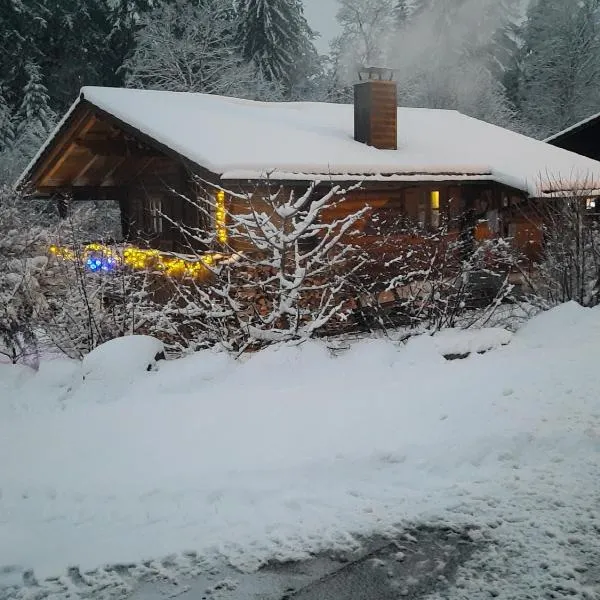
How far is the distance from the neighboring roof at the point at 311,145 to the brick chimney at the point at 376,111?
1.16 ft

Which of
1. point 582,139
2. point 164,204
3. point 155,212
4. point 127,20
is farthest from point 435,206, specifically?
point 127,20

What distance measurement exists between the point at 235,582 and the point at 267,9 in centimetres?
3376

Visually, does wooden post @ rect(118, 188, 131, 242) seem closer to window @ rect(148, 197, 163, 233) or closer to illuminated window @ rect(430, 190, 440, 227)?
window @ rect(148, 197, 163, 233)

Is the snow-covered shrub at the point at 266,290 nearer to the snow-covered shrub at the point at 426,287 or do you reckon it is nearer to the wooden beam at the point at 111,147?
the snow-covered shrub at the point at 426,287

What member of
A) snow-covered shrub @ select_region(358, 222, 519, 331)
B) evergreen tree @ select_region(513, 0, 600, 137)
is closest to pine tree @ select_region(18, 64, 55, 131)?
snow-covered shrub @ select_region(358, 222, 519, 331)

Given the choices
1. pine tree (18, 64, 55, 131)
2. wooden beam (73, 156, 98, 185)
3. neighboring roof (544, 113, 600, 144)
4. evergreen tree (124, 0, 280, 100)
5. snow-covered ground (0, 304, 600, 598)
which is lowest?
snow-covered ground (0, 304, 600, 598)

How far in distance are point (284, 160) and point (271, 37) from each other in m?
24.4

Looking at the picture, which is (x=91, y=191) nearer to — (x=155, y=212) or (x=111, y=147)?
(x=111, y=147)

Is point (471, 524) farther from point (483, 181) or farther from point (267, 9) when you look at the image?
point (267, 9)

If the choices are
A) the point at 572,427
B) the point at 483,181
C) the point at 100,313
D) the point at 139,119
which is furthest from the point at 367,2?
the point at 572,427

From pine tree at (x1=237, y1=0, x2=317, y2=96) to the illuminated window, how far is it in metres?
18.9

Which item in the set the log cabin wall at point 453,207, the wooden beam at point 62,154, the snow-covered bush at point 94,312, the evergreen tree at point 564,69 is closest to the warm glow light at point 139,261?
the snow-covered bush at point 94,312

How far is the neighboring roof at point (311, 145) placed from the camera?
10.9 m

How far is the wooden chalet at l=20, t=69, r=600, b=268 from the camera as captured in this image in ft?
36.8
